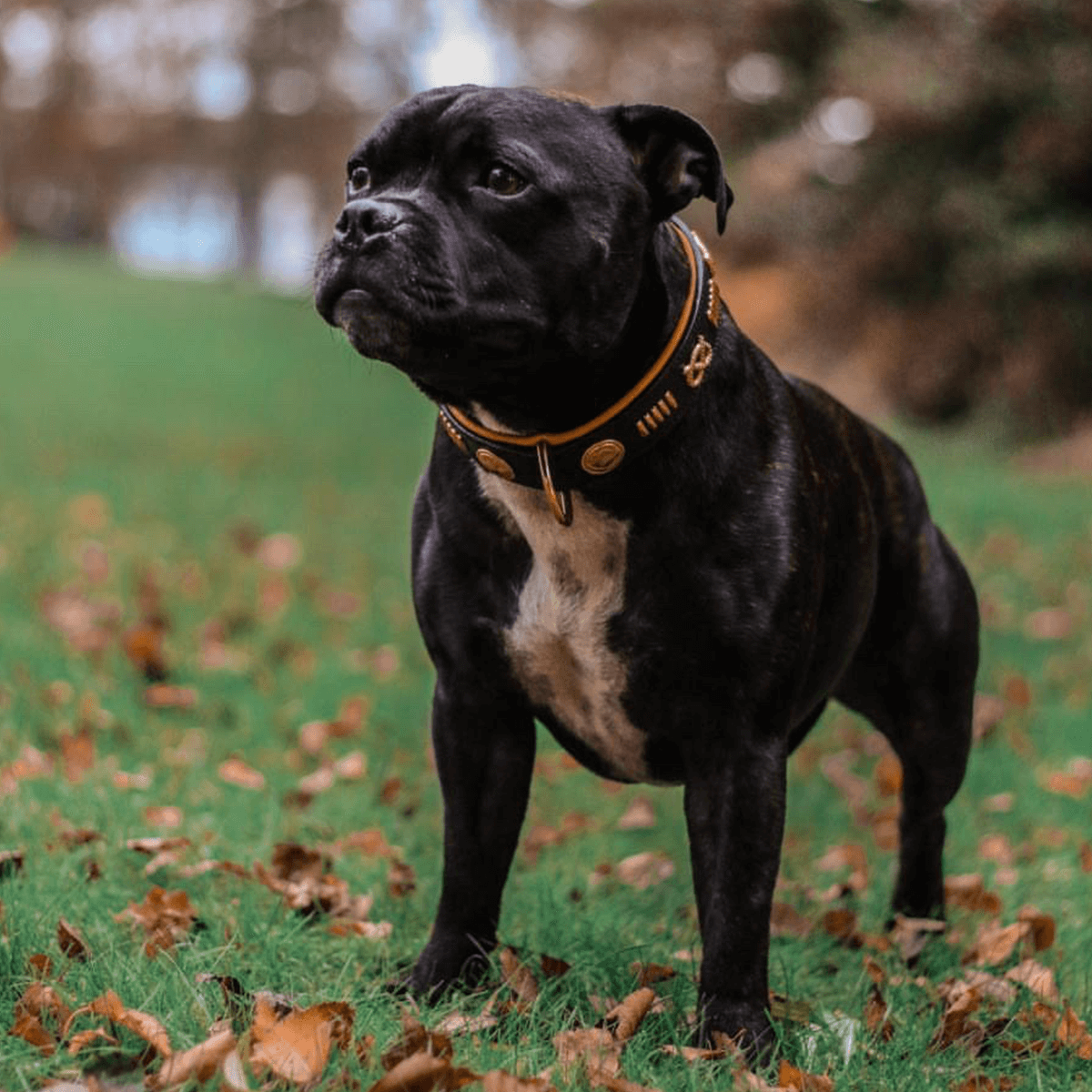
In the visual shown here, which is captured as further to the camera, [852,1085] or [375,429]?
[375,429]

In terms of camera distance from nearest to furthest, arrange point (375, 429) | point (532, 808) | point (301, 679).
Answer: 1. point (532, 808)
2. point (301, 679)
3. point (375, 429)

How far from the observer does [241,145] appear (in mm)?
38156

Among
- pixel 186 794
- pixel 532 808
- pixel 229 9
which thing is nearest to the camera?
pixel 186 794

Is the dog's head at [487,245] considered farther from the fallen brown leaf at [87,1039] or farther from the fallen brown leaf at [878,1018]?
the fallen brown leaf at [878,1018]

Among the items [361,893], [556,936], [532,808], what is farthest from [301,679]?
[556,936]

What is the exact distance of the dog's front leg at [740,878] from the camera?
9.16 ft

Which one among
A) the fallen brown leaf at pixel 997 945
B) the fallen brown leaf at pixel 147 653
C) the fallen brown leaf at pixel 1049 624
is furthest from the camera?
the fallen brown leaf at pixel 1049 624

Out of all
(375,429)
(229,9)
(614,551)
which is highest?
(229,9)

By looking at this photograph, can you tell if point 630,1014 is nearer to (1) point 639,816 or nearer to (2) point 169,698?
(1) point 639,816

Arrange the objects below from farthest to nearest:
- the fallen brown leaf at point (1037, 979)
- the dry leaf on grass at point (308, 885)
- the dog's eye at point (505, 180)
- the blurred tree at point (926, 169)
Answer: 1. the blurred tree at point (926, 169)
2. the dry leaf on grass at point (308, 885)
3. the fallen brown leaf at point (1037, 979)
4. the dog's eye at point (505, 180)

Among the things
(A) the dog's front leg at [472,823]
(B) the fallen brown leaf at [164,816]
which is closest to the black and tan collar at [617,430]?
A: (A) the dog's front leg at [472,823]

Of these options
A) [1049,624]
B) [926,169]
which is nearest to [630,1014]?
[1049,624]

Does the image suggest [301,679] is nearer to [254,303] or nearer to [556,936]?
[556,936]

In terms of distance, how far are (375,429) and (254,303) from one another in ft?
50.0
